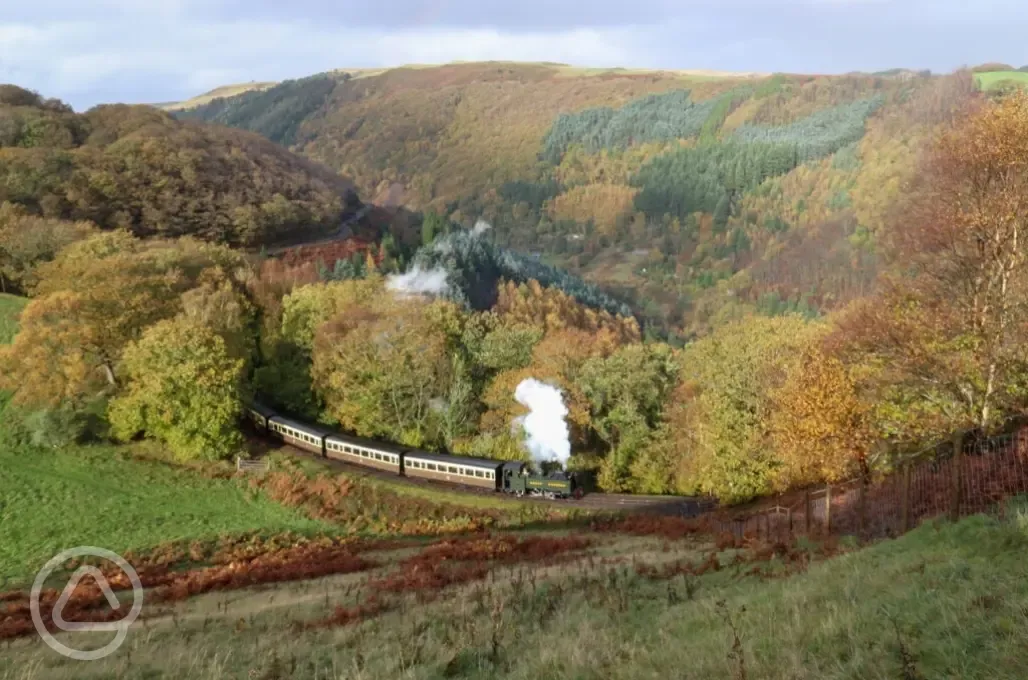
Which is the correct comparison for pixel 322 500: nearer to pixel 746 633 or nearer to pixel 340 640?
pixel 340 640

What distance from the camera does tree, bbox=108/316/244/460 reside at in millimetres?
33000

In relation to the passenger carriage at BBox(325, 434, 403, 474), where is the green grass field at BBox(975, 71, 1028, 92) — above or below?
above

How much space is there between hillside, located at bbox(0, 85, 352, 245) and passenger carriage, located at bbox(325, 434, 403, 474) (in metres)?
44.4

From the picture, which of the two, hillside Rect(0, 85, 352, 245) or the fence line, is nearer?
the fence line

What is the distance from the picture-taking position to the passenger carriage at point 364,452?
34219 millimetres

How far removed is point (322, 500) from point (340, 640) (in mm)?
21227

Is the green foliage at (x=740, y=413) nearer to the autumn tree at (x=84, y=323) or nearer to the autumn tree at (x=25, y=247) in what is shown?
the autumn tree at (x=84, y=323)

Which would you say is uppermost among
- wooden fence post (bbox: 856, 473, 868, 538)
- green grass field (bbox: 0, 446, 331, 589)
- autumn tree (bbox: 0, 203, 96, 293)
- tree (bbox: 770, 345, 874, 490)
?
autumn tree (bbox: 0, 203, 96, 293)

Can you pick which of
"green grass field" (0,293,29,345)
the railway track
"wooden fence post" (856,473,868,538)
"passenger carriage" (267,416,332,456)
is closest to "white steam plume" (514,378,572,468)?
the railway track

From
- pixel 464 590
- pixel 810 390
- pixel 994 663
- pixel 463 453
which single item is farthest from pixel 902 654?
pixel 463 453

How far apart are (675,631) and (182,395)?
102 feet

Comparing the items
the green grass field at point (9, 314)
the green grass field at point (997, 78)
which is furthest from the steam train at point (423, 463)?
the green grass field at point (997, 78)

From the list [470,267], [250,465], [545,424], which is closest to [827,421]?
[545,424]

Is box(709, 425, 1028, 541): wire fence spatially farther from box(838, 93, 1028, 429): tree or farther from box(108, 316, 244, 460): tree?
box(108, 316, 244, 460): tree
